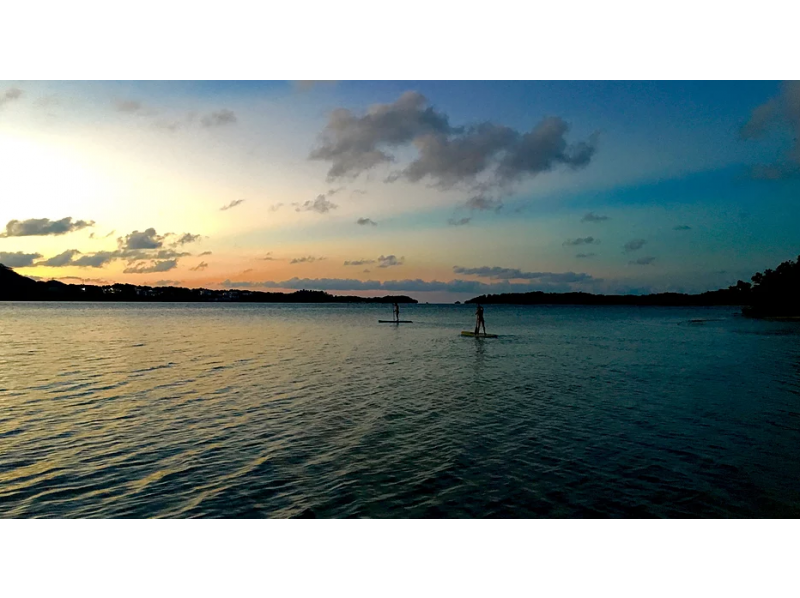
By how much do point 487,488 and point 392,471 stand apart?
2.64 metres

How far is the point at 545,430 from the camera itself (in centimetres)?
1755

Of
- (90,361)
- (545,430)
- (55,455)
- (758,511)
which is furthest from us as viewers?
(90,361)

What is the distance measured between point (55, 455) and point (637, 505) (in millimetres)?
16023

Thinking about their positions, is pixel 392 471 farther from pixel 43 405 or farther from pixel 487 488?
pixel 43 405

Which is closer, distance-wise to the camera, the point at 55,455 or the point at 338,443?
the point at 55,455

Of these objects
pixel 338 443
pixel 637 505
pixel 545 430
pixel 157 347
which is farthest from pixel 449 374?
pixel 157 347

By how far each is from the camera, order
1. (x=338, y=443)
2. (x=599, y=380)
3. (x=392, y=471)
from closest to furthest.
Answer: (x=392, y=471) < (x=338, y=443) < (x=599, y=380)

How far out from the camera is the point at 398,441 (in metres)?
16.1

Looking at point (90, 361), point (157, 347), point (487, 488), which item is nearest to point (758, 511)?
point (487, 488)

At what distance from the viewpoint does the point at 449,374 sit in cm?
3178

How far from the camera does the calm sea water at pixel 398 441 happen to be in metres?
11.2

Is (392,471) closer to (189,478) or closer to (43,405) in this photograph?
(189,478)

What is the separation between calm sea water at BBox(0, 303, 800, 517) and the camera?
11195mm

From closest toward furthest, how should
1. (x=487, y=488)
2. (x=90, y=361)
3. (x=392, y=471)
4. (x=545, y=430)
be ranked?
(x=487, y=488), (x=392, y=471), (x=545, y=430), (x=90, y=361)
